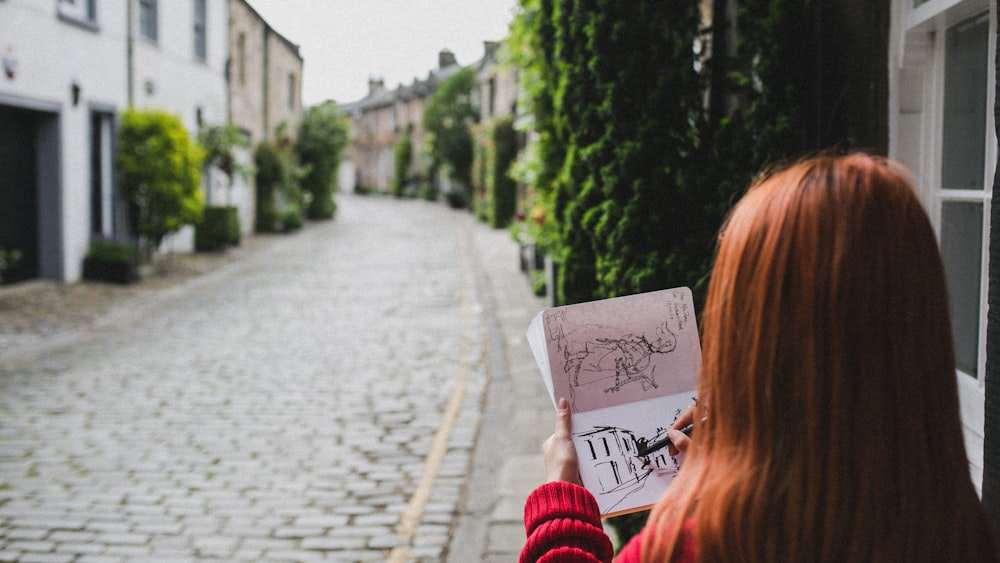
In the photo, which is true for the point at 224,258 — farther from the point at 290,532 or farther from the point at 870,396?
the point at 870,396

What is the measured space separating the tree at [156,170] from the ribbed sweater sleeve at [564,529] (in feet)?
47.7

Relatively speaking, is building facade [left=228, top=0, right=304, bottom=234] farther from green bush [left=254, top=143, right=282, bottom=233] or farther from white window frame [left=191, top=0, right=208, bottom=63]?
white window frame [left=191, top=0, right=208, bottom=63]

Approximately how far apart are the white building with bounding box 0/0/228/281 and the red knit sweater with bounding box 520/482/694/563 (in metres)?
12.4

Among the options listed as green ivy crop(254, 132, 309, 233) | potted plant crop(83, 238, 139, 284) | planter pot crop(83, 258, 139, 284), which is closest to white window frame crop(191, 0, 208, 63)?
green ivy crop(254, 132, 309, 233)

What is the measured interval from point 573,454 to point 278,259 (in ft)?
58.1

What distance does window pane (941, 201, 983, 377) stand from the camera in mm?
2631

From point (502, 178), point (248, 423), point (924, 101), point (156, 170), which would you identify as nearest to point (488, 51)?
point (502, 178)

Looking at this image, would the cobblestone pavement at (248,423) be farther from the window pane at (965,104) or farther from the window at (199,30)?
the window at (199,30)

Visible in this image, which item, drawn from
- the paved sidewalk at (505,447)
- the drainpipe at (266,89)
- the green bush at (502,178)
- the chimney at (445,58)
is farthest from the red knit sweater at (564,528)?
the chimney at (445,58)

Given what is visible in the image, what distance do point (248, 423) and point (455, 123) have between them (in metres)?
39.0

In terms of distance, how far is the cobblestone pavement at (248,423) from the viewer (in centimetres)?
440

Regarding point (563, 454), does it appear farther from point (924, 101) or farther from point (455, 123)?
point (455, 123)

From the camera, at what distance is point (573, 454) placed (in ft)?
5.02

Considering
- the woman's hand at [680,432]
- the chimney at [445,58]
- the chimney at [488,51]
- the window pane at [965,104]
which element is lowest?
the woman's hand at [680,432]
